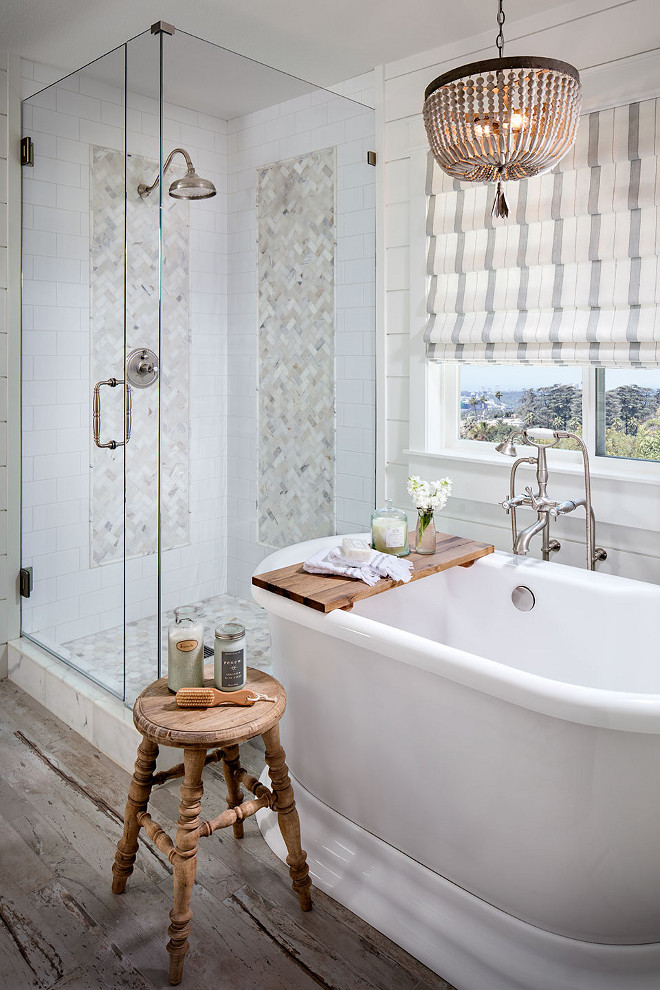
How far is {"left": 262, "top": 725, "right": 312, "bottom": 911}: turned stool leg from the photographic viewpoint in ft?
5.91

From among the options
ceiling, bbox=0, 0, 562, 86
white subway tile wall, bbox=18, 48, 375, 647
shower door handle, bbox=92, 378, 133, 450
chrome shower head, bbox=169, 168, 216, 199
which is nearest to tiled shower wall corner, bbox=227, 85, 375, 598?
white subway tile wall, bbox=18, 48, 375, 647

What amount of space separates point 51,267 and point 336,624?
6.45 feet

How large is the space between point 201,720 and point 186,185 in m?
1.63

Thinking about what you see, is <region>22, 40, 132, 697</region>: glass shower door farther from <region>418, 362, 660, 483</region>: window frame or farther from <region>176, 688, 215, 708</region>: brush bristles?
<region>418, 362, 660, 483</region>: window frame

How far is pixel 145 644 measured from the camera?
8.01ft

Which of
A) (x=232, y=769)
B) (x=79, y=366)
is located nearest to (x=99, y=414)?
(x=79, y=366)

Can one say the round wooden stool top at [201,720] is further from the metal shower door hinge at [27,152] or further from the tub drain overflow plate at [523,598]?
the metal shower door hinge at [27,152]

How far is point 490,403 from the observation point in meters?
2.87

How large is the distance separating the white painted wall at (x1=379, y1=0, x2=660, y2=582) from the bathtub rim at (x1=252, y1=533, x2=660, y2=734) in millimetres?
392

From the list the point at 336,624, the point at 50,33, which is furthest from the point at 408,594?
the point at 50,33

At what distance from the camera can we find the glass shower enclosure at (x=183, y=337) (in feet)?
7.61

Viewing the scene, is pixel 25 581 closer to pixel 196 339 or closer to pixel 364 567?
pixel 196 339

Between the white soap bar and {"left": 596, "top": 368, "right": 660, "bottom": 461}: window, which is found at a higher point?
{"left": 596, "top": 368, "right": 660, "bottom": 461}: window

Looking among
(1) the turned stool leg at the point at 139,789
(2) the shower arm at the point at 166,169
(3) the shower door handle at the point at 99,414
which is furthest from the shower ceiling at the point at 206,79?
(1) the turned stool leg at the point at 139,789
